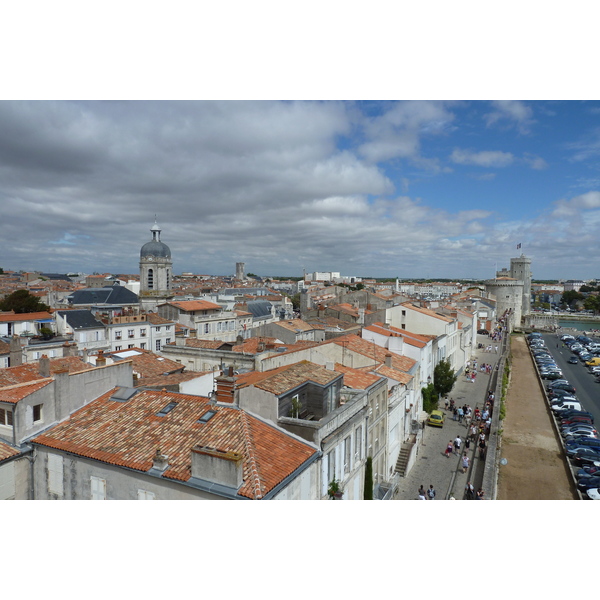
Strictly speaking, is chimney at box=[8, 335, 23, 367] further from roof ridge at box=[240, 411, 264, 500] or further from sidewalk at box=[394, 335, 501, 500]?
sidewalk at box=[394, 335, 501, 500]

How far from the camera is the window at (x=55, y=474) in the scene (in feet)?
31.6

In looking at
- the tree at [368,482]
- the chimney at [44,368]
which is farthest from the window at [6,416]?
the tree at [368,482]

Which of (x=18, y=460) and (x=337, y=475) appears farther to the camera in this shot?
(x=337, y=475)

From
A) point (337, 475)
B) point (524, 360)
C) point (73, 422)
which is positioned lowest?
point (524, 360)

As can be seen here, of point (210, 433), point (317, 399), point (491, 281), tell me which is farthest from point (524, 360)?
point (210, 433)

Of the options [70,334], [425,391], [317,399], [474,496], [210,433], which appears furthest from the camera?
[70,334]

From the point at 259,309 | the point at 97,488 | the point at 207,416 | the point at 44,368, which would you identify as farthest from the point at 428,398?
the point at 259,309

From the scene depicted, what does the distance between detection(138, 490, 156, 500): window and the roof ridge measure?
78.6 inches

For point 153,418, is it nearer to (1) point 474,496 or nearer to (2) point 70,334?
(1) point 474,496

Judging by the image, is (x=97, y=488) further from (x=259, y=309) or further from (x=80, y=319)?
(x=259, y=309)

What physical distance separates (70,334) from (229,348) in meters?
14.5

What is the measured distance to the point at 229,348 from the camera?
24250mm

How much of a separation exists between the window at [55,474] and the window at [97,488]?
1.08 meters

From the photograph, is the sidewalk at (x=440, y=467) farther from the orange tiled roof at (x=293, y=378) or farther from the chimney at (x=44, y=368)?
the chimney at (x=44, y=368)
